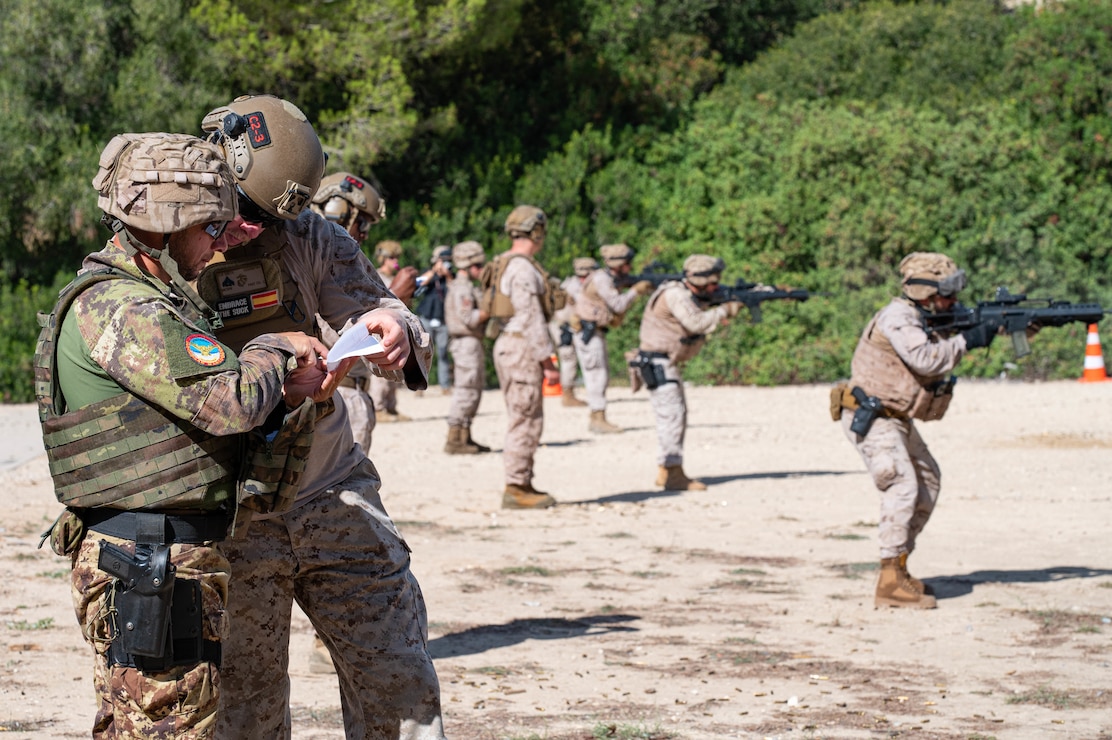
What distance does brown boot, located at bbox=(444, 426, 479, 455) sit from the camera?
14.0m

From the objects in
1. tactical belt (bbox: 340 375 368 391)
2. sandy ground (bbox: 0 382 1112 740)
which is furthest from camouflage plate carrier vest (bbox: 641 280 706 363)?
tactical belt (bbox: 340 375 368 391)

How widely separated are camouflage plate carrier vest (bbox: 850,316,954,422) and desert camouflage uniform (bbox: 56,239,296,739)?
4749 mm

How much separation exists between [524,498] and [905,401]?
13.3 feet

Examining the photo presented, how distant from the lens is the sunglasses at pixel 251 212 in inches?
149

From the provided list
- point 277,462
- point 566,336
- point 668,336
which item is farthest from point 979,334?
point 566,336

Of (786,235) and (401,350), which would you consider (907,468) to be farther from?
(786,235)

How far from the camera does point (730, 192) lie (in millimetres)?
21141

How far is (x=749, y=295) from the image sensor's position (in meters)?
12.8

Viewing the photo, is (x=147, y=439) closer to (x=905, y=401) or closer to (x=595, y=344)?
(x=905, y=401)

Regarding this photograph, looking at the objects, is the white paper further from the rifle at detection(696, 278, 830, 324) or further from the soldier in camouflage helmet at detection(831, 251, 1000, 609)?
the rifle at detection(696, 278, 830, 324)

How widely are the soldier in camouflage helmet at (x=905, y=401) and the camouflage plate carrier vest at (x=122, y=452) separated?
4861 mm

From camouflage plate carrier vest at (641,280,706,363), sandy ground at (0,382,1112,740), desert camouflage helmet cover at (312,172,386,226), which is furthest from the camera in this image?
camouflage plate carrier vest at (641,280,706,363)

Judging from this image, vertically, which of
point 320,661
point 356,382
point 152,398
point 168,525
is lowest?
point 320,661

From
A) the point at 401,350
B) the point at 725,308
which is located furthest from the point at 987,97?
the point at 401,350
